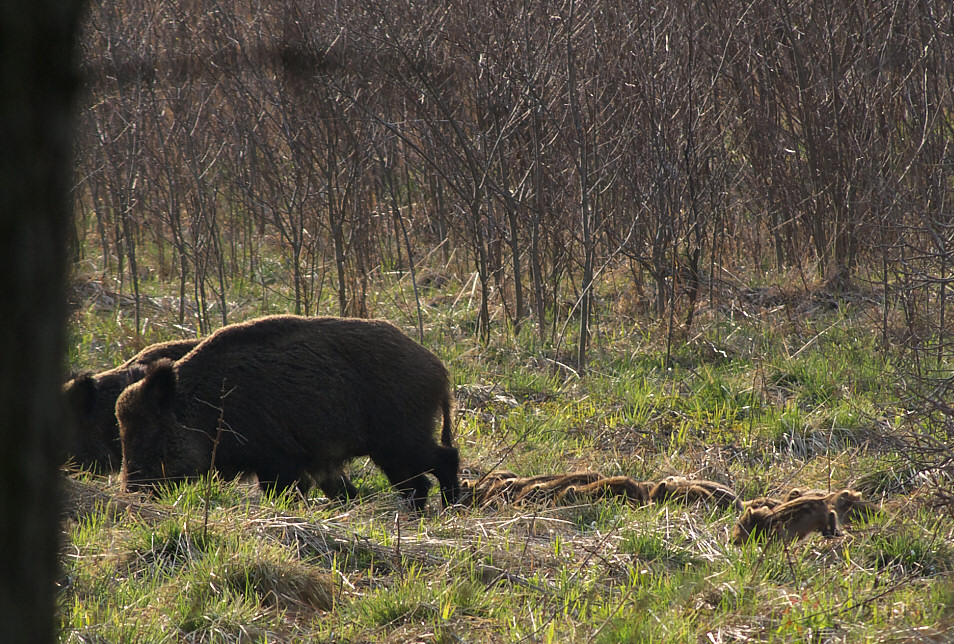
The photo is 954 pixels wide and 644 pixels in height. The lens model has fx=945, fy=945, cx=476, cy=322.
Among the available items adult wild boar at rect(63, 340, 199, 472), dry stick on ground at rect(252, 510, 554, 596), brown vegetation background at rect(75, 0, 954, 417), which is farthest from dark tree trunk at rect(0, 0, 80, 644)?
brown vegetation background at rect(75, 0, 954, 417)

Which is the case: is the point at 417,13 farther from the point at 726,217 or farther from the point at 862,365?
the point at 862,365

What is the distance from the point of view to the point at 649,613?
10.6 ft

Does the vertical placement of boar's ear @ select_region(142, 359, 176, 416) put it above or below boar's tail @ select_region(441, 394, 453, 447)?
above

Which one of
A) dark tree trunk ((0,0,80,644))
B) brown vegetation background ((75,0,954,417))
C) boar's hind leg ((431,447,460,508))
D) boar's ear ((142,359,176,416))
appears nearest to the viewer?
dark tree trunk ((0,0,80,644))

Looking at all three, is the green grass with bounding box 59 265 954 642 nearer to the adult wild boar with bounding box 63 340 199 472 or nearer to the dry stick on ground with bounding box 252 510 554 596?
the dry stick on ground with bounding box 252 510 554 596

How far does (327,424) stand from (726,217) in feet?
23.6

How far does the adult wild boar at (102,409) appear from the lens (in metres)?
6.20

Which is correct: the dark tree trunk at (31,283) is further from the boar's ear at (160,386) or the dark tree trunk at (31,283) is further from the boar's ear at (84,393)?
the boar's ear at (84,393)

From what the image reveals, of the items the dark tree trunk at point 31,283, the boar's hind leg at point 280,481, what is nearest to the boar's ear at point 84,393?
the boar's hind leg at point 280,481

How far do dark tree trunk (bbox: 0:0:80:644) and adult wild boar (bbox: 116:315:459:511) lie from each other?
4.51m

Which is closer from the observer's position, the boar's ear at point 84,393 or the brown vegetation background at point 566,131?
the boar's ear at point 84,393

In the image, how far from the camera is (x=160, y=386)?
5.26 metres

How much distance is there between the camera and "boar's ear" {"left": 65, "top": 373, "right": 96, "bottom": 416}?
20.1 feet

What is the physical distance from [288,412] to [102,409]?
1.66m
